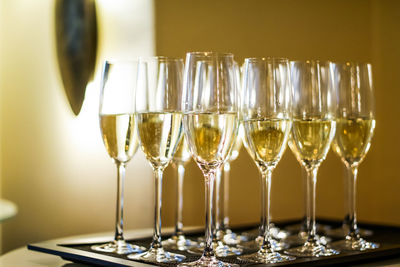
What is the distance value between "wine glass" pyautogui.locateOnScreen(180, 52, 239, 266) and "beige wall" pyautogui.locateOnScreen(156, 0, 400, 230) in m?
2.23

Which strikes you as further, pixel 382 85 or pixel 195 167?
pixel 382 85

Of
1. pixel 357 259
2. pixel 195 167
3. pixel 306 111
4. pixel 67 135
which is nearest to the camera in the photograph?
pixel 357 259

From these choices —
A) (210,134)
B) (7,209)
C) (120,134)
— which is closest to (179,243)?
(120,134)

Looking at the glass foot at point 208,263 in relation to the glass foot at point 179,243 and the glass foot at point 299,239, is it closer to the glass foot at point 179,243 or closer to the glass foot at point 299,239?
the glass foot at point 179,243

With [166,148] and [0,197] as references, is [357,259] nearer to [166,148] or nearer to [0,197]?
[166,148]

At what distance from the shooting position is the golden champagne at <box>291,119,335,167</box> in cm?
134

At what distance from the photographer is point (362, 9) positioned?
4113mm

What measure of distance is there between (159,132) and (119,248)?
0.29 meters

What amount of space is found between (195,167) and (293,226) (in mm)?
1604

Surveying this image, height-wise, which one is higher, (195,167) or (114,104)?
(114,104)

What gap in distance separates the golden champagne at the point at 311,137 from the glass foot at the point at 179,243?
1.07 ft

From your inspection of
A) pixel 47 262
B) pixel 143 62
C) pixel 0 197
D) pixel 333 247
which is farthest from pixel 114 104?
pixel 0 197

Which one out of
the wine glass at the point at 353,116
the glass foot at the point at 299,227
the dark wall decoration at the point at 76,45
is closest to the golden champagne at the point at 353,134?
the wine glass at the point at 353,116

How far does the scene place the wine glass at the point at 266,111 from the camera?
1.17 metres
